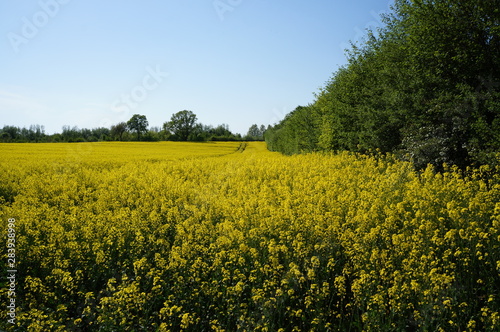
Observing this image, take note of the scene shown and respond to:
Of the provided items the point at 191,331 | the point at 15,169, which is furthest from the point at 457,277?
the point at 15,169

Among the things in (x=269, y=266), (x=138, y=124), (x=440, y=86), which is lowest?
(x=269, y=266)

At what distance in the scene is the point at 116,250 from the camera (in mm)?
7094

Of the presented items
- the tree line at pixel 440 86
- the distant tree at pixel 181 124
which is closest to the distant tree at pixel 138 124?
the distant tree at pixel 181 124

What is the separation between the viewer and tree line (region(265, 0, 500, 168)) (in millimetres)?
11039

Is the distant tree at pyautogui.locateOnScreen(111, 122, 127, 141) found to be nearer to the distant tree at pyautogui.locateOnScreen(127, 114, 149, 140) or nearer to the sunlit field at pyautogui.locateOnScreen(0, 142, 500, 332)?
the distant tree at pyautogui.locateOnScreen(127, 114, 149, 140)

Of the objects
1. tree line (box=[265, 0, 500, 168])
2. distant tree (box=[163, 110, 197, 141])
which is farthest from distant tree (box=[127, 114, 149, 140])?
tree line (box=[265, 0, 500, 168])

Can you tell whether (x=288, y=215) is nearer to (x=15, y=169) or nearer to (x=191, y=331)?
(x=191, y=331)

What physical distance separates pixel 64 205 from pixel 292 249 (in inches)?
310

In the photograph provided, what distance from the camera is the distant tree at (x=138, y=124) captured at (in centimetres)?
9889

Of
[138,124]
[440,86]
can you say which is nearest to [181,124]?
[138,124]

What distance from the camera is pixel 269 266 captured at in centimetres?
523

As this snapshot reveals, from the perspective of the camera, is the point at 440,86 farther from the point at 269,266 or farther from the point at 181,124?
the point at 181,124

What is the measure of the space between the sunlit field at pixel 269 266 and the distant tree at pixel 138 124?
93.5 metres

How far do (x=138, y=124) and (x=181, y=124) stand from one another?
A: 13287 mm
